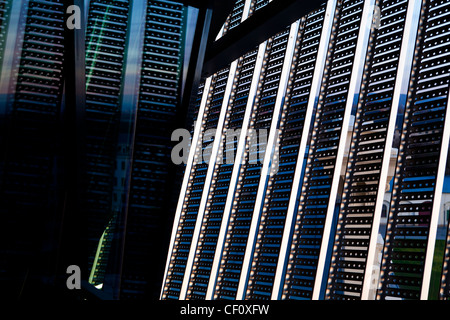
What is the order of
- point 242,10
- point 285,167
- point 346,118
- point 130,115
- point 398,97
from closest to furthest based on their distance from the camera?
point 130,115 < point 398,97 < point 346,118 < point 285,167 < point 242,10

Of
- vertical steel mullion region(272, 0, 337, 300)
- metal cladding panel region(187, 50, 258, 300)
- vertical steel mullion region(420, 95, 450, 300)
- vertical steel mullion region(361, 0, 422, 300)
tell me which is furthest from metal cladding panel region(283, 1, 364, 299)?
metal cladding panel region(187, 50, 258, 300)

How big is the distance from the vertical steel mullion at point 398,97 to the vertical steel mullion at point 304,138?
4.18 feet

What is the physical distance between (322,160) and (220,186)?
2527 mm

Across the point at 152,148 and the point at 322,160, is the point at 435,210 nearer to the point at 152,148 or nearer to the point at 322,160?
the point at 322,160

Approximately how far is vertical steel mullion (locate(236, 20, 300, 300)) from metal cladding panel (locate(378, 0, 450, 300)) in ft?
7.79

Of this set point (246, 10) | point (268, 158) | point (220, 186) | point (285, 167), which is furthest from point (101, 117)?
point (246, 10)

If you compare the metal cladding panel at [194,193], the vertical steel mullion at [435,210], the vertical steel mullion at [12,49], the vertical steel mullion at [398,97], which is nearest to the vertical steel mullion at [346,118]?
the vertical steel mullion at [398,97]

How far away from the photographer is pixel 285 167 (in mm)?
6590

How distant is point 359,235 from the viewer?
5090 millimetres

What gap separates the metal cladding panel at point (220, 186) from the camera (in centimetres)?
792

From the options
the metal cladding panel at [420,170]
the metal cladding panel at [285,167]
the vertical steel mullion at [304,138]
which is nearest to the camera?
the metal cladding panel at [420,170]

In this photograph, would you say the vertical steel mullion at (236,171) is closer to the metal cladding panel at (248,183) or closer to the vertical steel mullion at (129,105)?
the metal cladding panel at (248,183)
